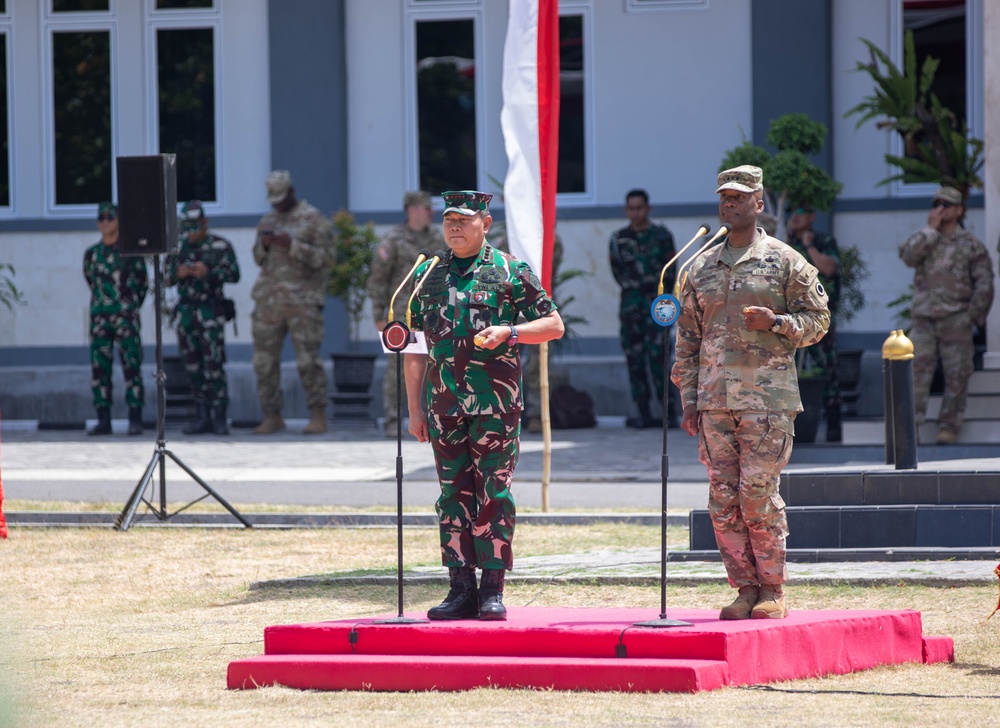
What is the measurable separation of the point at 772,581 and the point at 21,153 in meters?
17.1

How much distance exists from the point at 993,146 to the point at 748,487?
32.7 feet

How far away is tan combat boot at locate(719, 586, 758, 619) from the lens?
264 inches

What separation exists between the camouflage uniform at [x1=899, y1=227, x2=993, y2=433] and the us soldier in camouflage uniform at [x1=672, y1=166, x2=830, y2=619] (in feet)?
28.9

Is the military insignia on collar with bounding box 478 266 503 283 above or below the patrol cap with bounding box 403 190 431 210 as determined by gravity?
below

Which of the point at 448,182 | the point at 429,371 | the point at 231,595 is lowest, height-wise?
the point at 231,595

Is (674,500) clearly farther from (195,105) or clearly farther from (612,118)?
(195,105)

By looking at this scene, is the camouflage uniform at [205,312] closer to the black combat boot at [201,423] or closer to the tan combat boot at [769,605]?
the black combat boot at [201,423]

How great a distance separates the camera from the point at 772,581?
672 centimetres

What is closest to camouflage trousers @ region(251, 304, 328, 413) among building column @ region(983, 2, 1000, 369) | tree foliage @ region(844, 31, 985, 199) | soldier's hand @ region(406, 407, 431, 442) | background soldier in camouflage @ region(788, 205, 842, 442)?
background soldier in camouflage @ region(788, 205, 842, 442)

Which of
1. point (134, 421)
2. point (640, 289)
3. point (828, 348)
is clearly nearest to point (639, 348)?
point (640, 289)

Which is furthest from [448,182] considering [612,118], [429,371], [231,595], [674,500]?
[429,371]

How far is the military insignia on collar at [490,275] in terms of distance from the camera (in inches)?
273

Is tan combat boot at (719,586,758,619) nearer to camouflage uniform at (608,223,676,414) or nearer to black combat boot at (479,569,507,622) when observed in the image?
black combat boot at (479,569,507,622)

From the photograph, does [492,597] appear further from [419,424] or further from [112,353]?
[112,353]
